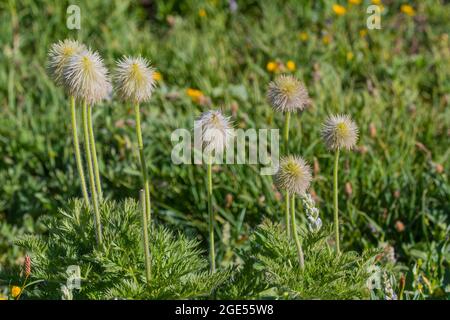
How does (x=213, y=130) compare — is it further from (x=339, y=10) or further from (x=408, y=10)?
(x=408, y=10)

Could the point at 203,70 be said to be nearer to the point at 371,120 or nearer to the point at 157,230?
the point at 371,120

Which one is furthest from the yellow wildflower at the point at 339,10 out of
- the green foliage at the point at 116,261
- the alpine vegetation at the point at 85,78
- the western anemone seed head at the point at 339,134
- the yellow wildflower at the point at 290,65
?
the alpine vegetation at the point at 85,78

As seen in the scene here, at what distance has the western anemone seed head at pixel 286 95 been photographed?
268cm

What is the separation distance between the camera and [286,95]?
2674 millimetres

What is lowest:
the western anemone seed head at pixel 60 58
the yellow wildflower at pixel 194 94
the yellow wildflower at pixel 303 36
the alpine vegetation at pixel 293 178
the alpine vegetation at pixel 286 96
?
the alpine vegetation at pixel 293 178

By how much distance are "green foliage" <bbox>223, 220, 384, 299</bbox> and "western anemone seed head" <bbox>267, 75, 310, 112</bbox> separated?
43cm

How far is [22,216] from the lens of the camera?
405 cm

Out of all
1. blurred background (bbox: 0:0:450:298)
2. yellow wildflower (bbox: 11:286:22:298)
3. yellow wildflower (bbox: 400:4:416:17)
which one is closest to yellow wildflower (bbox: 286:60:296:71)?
blurred background (bbox: 0:0:450:298)

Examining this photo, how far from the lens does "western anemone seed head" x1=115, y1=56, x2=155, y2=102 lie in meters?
2.47

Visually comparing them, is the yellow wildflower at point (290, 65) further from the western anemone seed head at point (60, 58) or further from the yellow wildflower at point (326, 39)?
the western anemone seed head at point (60, 58)

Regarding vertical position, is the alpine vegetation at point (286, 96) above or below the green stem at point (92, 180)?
above

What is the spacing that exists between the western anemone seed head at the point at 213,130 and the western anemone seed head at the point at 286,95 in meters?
0.29

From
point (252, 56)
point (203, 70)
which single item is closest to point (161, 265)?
point (203, 70)
